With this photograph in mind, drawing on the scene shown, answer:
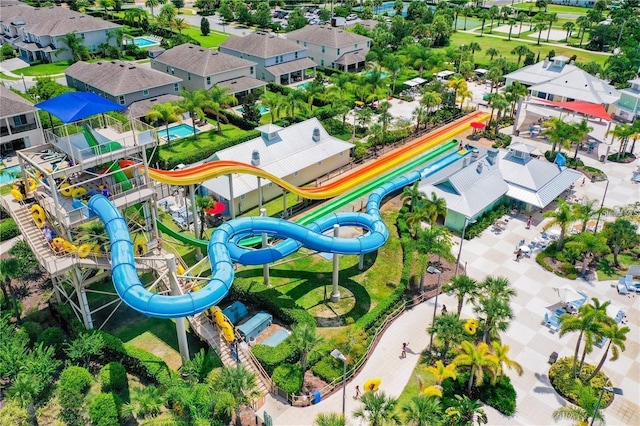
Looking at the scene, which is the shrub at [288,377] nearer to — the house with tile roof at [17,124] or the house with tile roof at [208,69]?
the house with tile roof at [17,124]

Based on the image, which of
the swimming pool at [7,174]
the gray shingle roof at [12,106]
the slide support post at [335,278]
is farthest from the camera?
the gray shingle roof at [12,106]

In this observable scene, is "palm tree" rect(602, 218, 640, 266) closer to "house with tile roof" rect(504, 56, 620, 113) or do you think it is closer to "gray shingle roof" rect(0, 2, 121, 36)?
"house with tile roof" rect(504, 56, 620, 113)

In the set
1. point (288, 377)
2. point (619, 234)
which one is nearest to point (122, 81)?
point (288, 377)

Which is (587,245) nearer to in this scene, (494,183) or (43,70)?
(494,183)

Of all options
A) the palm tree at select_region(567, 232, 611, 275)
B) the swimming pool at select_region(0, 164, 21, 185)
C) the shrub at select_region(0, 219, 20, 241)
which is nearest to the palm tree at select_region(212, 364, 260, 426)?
the palm tree at select_region(567, 232, 611, 275)

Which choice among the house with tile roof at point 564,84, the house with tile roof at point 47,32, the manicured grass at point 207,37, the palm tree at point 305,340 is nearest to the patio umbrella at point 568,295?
the palm tree at point 305,340

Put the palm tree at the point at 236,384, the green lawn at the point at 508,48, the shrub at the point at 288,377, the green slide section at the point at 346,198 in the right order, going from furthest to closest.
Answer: the green lawn at the point at 508,48 < the green slide section at the point at 346,198 < the shrub at the point at 288,377 < the palm tree at the point at 236,384

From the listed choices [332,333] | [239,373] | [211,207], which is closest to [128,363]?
[239,373]
